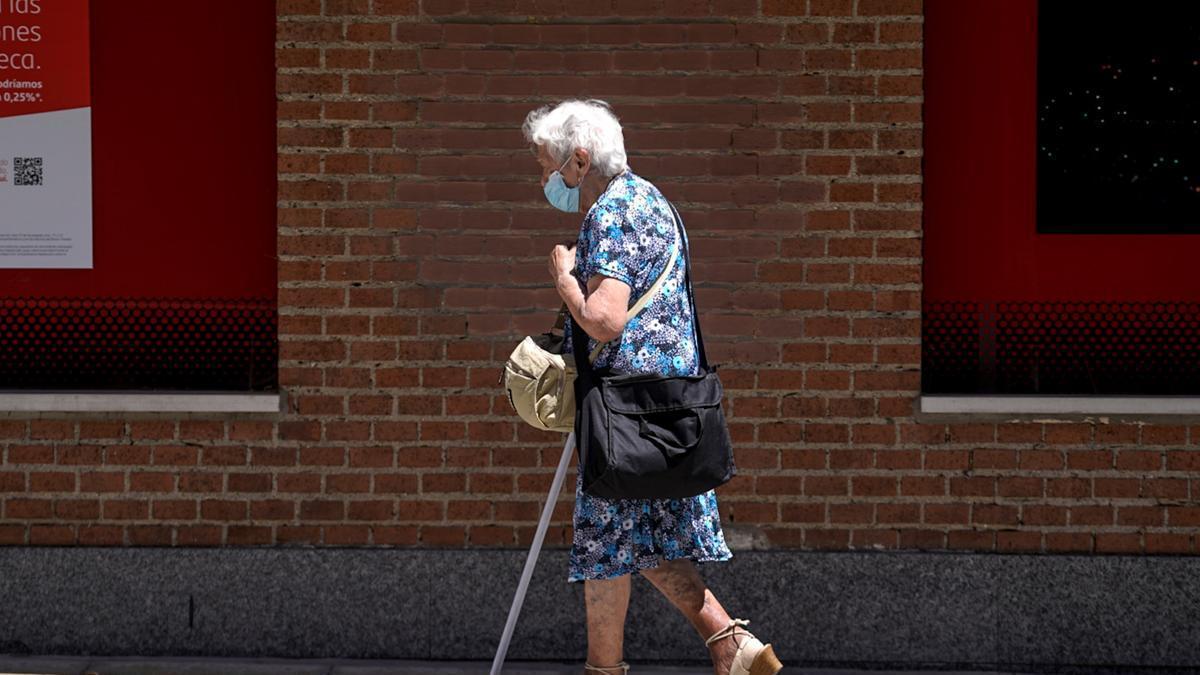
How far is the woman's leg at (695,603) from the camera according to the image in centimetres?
504

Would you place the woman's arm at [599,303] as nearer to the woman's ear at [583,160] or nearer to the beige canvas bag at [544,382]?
the beige canvas bag at [544,382]

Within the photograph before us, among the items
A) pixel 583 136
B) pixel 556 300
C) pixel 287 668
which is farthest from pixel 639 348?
pixel 287 668

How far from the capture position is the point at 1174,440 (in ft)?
21.0

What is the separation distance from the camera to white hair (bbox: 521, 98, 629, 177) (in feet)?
16.4

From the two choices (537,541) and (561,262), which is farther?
(537,541)

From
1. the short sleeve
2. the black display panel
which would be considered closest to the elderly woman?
the short sleeve

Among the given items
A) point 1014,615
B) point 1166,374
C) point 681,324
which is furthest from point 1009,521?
point 681,324

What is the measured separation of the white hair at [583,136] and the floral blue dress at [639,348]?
71 millimetres

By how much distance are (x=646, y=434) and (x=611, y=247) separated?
0.54m

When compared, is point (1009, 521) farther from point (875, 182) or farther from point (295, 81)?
point (295, 81)

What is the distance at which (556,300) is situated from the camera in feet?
21.0

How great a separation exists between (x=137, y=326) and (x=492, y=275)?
56.5 inches

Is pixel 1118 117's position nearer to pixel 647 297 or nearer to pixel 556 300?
pixel 556 300

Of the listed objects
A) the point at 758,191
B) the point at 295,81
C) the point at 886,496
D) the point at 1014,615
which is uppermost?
the point at 295,81
